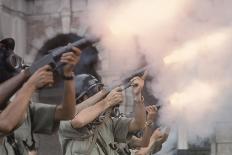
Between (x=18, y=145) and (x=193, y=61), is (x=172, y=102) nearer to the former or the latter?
(x=193, y=61)

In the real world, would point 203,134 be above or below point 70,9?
below

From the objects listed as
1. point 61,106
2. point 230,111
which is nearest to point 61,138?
point 61,106

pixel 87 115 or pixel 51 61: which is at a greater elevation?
pixel 51 61

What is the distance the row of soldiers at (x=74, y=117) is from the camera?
14.6ft

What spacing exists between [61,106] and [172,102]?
535cm

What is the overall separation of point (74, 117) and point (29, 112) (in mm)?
1190

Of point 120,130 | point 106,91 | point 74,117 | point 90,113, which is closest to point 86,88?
point 106,91

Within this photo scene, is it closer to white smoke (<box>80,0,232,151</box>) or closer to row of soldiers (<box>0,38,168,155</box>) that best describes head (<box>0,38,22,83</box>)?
row of soldiers (<box>0,38,168,155</box>)

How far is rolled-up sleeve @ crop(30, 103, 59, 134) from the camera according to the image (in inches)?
196

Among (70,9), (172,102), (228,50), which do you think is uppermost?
(70,9)

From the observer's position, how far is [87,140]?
275 inches

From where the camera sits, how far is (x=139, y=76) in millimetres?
7574

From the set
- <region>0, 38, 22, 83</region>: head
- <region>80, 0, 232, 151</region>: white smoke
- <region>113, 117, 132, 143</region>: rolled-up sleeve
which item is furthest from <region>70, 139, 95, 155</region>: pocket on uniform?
<region>0, 38, 22, 83</region>: head

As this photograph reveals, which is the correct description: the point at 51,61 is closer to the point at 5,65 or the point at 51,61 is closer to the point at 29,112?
the point at 5,65
